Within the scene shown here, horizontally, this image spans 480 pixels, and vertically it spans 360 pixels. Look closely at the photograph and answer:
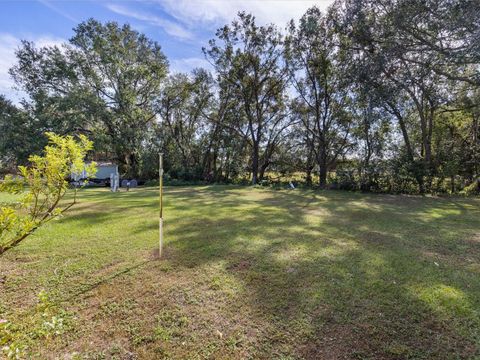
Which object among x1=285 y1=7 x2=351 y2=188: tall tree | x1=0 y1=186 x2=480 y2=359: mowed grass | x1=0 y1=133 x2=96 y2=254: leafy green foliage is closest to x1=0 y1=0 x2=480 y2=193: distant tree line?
x1=285 y1=7 x2=351 y2=188: tall tree

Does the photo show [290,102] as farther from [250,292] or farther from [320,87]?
[250,292]

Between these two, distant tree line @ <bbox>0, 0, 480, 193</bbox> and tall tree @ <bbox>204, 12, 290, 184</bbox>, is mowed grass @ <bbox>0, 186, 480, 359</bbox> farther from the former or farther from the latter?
tall tree @ <bbox>204, 12, 290, 184</bbox>

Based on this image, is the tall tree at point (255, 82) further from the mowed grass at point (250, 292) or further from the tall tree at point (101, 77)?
the mowed grass at point (250, 292)

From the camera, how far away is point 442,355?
1.76 metres

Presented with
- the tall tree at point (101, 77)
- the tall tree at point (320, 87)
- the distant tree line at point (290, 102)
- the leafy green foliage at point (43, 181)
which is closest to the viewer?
the leafy green foliage at point (43, 181)

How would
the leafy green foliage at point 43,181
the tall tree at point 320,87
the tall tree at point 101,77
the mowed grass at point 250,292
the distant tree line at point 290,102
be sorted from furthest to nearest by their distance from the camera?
the tall tree at point 101,77
the tall tree at point 320,87
the distant tree line at point 290,102
the mowed grass at point 250,292
the leafy green foliage at point 43,181

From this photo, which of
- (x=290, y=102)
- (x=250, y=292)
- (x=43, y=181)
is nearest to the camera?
(x=43, y=181)

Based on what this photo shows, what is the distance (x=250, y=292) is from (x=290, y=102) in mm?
15403

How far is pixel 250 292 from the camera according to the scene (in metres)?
2.51

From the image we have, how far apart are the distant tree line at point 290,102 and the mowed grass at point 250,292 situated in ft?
24.5

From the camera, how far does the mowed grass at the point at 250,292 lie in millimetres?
1879

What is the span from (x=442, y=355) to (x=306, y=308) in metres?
0.95

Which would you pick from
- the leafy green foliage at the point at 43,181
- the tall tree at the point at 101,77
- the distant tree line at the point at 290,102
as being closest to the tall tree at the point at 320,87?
the distant tree line at the point at 290,102

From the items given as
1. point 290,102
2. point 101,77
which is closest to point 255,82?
point 290,102
